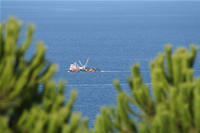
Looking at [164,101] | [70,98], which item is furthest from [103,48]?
[70,98]

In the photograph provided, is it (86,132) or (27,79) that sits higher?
(27,79)

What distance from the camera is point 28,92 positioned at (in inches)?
353

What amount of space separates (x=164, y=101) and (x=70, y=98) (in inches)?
76.8

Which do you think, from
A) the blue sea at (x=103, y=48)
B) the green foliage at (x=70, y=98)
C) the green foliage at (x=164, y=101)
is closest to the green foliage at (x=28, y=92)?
the green foliage at (x=70, y=98)

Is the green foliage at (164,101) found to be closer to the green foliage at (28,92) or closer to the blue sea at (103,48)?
the green foliage at (28,92)

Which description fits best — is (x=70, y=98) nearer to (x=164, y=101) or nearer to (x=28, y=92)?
(x=28, y=92)

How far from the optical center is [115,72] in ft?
203

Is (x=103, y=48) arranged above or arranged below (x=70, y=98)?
below

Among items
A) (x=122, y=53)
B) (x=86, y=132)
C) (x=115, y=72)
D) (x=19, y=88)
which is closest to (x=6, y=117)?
(x=19, y=88)

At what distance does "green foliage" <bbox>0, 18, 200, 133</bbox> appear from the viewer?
8789 mm

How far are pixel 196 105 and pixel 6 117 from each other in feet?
9.72

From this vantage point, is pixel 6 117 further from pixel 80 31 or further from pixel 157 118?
pixel 80 31

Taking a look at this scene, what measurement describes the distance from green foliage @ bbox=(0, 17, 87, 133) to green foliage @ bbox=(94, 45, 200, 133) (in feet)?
4.69

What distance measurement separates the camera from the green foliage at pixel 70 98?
8789 millimetres
